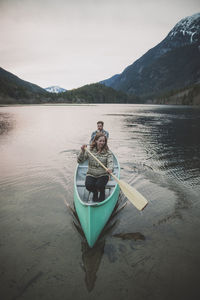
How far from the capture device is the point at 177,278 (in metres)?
3.75

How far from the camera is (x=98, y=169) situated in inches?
210

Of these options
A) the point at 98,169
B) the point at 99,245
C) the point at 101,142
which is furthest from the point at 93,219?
the point at 101,142

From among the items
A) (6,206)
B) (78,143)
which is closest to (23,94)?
(78,143)

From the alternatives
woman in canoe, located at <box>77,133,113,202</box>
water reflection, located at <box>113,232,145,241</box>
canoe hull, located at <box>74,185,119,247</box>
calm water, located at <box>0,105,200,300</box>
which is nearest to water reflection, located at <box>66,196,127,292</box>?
calm water, located at <box>0,105,200,300</box>

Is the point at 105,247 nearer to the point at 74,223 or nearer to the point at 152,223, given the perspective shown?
the point at 74,223

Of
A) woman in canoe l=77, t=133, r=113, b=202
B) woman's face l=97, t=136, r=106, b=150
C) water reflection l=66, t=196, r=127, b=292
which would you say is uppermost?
woman's face l=97, t=136, r=106, b=150

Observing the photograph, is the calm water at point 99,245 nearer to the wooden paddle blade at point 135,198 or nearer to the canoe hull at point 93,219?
the canoe hull at point 93,219

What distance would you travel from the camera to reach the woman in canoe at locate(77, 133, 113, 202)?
5203 mm

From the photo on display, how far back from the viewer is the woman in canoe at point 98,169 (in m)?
5.20

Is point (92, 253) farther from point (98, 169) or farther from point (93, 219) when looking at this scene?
point (98, 169)

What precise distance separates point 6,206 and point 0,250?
2.03 metres

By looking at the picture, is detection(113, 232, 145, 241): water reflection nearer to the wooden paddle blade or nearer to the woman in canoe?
the wooden paddle blade

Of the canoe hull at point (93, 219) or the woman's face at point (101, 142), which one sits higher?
the woman's face at point (101, 142)

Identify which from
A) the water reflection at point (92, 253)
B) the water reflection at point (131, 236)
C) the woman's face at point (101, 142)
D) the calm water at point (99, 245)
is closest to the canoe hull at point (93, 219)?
the water reflection at point (92, 253)
